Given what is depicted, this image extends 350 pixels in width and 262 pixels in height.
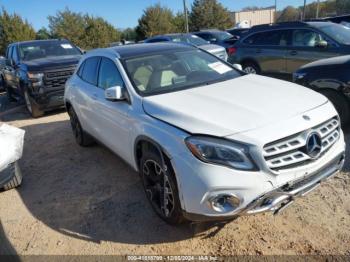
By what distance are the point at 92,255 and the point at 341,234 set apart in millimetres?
2241

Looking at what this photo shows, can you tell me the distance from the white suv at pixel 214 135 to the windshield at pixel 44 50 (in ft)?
20.1

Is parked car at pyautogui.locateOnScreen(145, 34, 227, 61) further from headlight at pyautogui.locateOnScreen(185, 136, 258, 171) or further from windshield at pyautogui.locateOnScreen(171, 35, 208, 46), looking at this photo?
headlight at pyautogui.locateOnScreen(185, 136, 258, 171)

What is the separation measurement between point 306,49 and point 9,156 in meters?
6.60

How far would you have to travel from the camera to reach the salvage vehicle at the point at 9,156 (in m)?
4.16

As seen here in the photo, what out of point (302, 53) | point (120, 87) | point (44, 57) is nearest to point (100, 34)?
point (44, 57)

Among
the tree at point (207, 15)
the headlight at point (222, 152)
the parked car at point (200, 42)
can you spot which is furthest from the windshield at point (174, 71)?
the tree at point (207, 15)

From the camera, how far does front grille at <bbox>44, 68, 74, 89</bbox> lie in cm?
832

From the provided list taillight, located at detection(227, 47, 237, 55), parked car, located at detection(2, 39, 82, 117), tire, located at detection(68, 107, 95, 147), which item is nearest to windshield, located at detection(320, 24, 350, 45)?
taillight, located at detection(227, 47, 237, 55)

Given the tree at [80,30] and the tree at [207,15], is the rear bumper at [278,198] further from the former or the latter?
the tree at [207,15]

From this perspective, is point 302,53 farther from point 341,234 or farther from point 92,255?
point 92,255

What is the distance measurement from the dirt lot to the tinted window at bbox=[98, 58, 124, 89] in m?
1.26

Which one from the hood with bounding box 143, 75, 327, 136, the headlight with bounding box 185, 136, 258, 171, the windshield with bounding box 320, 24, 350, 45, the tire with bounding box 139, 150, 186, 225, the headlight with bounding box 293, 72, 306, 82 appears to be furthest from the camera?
the windshield with bounding box 320, 24, 350, 45

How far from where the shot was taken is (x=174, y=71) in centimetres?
401

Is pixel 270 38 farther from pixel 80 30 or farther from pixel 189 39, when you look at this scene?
pixel 80 30
